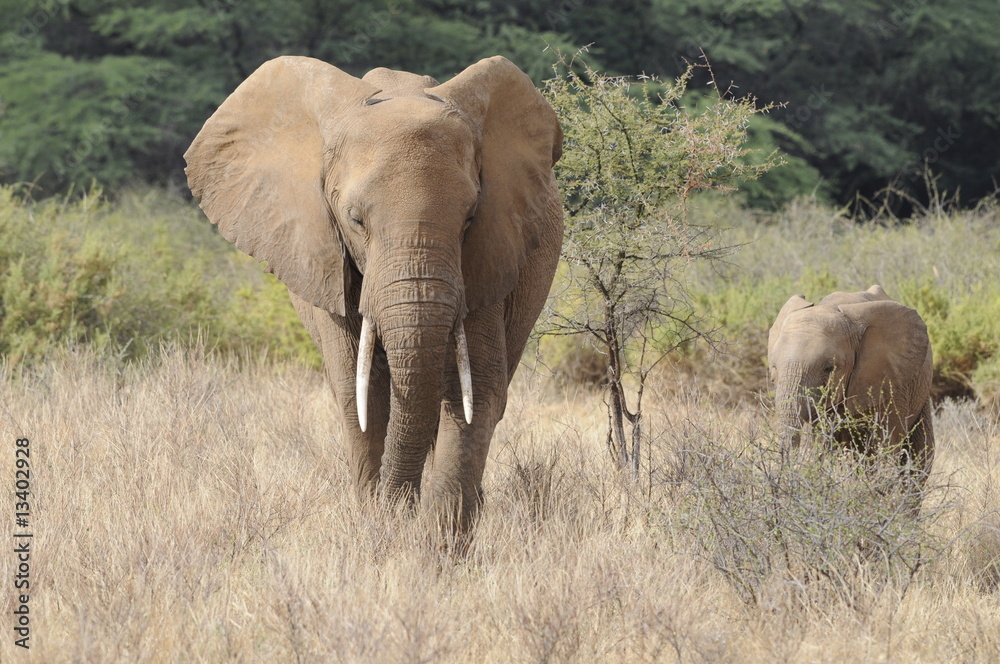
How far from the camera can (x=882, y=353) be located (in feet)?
21.0

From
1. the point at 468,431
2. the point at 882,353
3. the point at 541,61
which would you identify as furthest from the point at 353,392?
the point at 541,61

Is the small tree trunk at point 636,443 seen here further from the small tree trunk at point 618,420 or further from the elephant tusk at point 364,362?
the elephant tusk at point 364,362

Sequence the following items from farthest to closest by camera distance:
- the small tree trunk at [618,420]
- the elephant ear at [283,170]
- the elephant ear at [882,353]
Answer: the small tree trunk at [618,420] < the elephant ear at [882,353] < the elephant ear at [283,170]

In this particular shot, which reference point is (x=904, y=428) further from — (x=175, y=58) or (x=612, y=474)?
(x=175, y=58)

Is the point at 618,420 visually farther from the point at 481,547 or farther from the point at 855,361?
the point at 481,547

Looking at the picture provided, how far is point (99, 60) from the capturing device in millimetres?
21047

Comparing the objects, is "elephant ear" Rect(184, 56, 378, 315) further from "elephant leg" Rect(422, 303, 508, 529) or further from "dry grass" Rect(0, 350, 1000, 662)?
"dry grass" Rect(0, 350, 1000, 662)

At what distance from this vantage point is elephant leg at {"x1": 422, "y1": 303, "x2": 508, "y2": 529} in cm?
528

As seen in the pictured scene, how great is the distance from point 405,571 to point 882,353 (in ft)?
9.81

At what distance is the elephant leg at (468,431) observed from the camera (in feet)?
17.3

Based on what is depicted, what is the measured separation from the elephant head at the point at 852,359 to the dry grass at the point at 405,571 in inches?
20.5

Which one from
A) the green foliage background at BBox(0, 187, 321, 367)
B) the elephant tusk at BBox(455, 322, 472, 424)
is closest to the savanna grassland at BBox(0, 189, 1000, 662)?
the elephant tusk at BBox(455, 322, 472, 424)

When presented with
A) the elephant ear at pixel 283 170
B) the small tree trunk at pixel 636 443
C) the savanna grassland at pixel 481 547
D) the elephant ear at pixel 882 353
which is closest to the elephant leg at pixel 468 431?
the savanna grassland at pixel 481 547

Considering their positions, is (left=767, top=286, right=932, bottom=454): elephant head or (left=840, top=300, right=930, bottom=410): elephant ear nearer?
(left=767, top=286, right=932, bottom=454): elephant head
